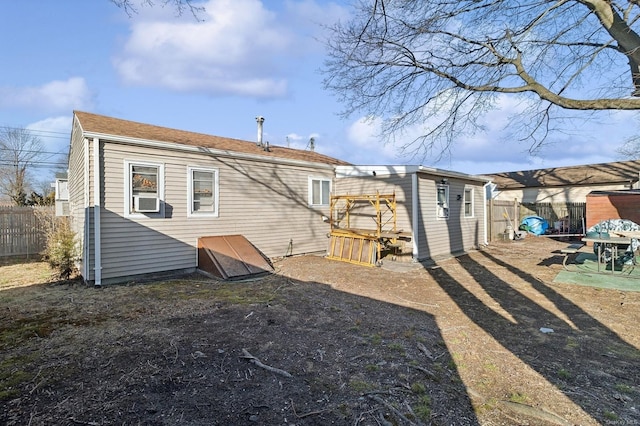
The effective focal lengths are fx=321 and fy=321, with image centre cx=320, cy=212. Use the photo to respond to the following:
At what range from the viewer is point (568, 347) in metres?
3.89

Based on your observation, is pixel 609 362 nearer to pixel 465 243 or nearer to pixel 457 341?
pixel 457 341

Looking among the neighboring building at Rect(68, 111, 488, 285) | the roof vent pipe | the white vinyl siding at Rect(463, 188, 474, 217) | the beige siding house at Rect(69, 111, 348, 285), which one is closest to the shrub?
the beige siding house at Rect(69, 111, 348, 285)

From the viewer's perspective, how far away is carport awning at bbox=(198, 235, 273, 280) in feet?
25.5

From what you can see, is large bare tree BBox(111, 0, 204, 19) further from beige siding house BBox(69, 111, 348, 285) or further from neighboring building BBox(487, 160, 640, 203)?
neighboring building BBox(487, 160, 640, 203)

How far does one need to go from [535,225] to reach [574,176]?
255 inches

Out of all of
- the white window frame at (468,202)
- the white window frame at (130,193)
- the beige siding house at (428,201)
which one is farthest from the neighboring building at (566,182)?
the white window frame at (130,193)

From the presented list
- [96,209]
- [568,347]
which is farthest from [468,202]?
[96,209]

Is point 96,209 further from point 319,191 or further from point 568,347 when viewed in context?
point 568,347

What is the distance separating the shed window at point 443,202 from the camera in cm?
1079

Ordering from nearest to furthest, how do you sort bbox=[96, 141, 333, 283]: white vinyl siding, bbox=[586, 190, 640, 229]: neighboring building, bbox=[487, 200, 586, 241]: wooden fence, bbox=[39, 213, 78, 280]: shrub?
bbox=[96, 141, 333, 283]: white vinyl siding
bbox=[39, 213, 78, 280]: shrub
bbox=[586, 190, 640, 229]: neighboring building
bbox=[487, 200, 586, 241]: wooden fence

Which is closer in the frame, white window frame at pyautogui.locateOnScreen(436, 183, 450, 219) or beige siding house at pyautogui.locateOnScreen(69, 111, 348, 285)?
beige siding house at pyautogui.locateOnScreen(69, 111, 348, 285)

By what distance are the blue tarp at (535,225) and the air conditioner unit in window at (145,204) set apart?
59.4 feet

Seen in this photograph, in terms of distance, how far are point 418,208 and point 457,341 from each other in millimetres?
5996

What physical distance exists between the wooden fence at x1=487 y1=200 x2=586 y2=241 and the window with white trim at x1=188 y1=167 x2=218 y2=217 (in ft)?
37.8
